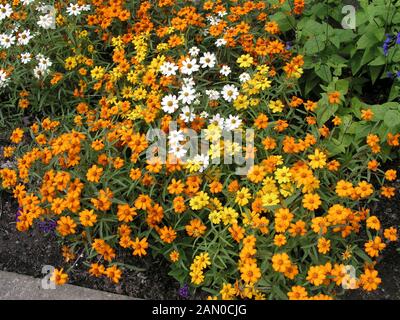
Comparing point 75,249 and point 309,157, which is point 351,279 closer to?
point 309,157

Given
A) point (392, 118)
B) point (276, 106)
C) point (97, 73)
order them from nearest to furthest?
point (392, 118) → point (276, 106) → point (97, 73)

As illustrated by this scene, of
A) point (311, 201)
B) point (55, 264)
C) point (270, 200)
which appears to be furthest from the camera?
point (55, 264)

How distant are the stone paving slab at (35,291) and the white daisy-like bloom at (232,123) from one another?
3.67 ft

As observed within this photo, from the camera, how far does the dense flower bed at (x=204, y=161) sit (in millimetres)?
2637

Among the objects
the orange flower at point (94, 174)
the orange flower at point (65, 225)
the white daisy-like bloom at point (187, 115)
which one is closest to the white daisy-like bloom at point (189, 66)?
the white daisy-like bloom at point (187, 115)

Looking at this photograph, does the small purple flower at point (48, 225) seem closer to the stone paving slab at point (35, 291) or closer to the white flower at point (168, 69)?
the stone paving slab at point (35, 291)

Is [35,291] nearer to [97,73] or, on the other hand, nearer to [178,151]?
[178,151]

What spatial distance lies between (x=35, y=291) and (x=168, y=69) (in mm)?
1568

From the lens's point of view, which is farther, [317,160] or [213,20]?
[213,20]

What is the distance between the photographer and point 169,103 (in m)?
3.21

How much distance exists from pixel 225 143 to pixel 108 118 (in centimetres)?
87

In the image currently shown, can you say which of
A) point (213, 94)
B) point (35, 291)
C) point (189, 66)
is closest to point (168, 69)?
point (189, 66)

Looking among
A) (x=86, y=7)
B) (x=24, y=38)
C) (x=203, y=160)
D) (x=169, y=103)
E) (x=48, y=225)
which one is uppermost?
(x=86, y=7)

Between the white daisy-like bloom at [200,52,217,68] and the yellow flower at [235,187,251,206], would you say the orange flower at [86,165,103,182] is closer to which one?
the yellow flower at [235,187,251,206]
